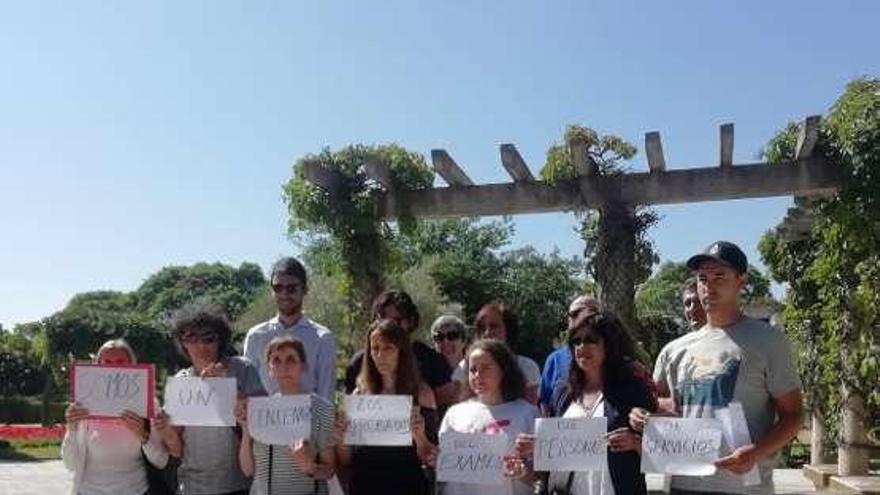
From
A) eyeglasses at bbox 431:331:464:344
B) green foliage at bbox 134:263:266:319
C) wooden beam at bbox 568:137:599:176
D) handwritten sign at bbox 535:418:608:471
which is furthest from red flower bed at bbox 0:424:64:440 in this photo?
green foliage at bbox 134:263:266:319

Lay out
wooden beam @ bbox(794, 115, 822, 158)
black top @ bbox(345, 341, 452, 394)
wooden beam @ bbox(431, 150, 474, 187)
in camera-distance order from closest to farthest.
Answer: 1. black top @ bbox(345, 341, 452, 394)
2. wooden beam @ bbox(794, 115, 822, 158)
3. wooden beam @ bbox(431, 150, 474, 187)

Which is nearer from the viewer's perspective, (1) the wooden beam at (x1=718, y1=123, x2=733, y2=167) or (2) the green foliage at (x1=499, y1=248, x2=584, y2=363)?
A: (1) the wooden beam at (x1=718, y1=123, x2=733, y2=167)

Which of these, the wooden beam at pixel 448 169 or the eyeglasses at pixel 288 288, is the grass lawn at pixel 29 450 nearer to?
the wooden beam at pixel 448 169

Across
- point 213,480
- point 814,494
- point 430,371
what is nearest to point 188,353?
point 213,480

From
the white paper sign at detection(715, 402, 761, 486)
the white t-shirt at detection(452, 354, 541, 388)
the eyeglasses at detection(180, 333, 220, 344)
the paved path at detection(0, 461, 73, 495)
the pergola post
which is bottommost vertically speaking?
the paved path at detection(0, 461, 73, 495)

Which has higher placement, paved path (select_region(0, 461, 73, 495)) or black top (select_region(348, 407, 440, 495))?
black top (select_region(348, 407, 440, 495))

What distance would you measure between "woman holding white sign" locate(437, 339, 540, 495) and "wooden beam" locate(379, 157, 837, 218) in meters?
4.04

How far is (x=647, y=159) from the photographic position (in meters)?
7.69

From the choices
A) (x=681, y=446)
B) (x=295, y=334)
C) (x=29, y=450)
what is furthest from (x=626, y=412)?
(x=29, y=450)

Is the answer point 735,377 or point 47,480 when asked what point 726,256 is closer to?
point 735,377

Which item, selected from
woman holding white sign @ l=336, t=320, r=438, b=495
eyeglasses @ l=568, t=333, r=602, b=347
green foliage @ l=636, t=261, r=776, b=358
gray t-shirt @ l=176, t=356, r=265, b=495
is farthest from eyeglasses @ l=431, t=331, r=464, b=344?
green foliage @ l=636, t=261, r=776, b=358

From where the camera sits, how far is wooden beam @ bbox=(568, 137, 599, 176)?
780 centimetres

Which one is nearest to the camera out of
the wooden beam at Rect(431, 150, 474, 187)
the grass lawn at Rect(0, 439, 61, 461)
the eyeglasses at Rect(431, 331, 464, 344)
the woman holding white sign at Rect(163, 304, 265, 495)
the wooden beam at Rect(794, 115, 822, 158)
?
the woman holding white sign at Rect(163, 304, 265, 495)

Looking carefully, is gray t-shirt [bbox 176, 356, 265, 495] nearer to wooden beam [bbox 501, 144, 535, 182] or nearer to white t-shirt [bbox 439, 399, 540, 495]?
white t-shirt [bbox 439, 399, 540, 495]
